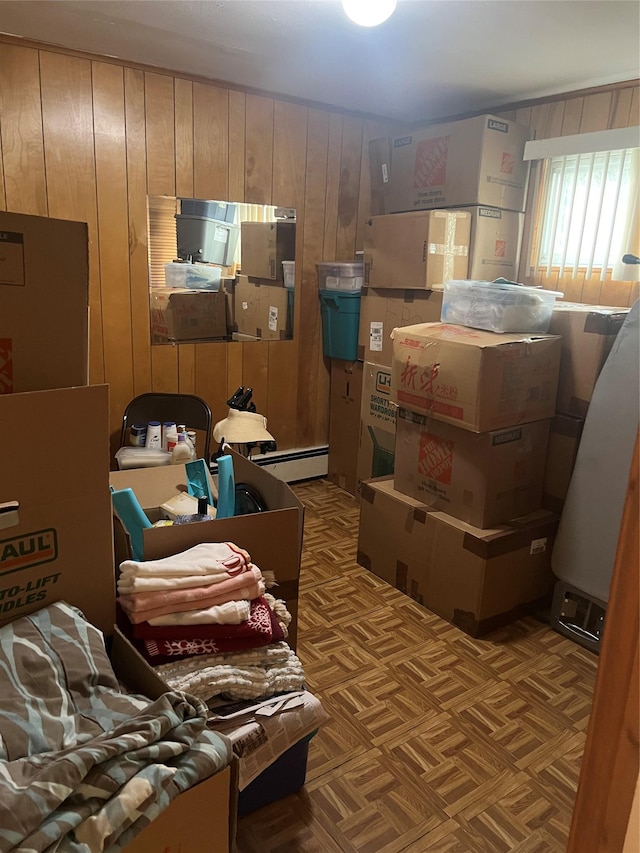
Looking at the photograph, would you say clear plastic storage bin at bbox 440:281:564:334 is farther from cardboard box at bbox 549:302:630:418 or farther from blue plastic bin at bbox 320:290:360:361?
blue plastic bin at bbox 320:290:360:361

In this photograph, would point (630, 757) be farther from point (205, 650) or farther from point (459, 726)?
point (459, 726)

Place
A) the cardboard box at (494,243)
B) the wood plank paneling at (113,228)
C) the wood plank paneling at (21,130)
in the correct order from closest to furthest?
the wood plank paneling at (21,130)
the wood plank paneling at (113,228)
the cardboard box at (494,243)

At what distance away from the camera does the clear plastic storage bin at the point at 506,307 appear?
7.77 ft

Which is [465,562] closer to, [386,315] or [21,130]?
[386,315]

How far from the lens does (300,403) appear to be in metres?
3.88

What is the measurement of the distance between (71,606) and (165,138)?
2.54m

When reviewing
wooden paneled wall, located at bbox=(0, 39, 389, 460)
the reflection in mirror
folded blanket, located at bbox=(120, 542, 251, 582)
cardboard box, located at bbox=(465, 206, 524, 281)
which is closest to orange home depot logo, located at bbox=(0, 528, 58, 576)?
folded blanket, located at bbox=(120, 542, 251, 582)

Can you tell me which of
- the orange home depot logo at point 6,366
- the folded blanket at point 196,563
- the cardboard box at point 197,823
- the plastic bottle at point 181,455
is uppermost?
the orange home depot logo at point 6,366

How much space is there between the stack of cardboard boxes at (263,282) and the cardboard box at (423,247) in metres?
0.57

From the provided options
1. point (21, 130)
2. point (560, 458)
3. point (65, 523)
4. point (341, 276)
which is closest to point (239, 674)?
point (65, 523)

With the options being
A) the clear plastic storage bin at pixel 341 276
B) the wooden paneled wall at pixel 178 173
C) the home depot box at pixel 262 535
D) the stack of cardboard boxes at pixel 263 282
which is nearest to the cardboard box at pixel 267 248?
the stack of cardboard boxes at pixel 263 282

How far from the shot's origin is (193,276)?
3244 millimetres

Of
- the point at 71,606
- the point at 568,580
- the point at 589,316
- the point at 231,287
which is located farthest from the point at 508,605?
the point at 231,287

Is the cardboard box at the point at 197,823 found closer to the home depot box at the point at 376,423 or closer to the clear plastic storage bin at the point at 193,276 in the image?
the home depot box at the point at 376,423
